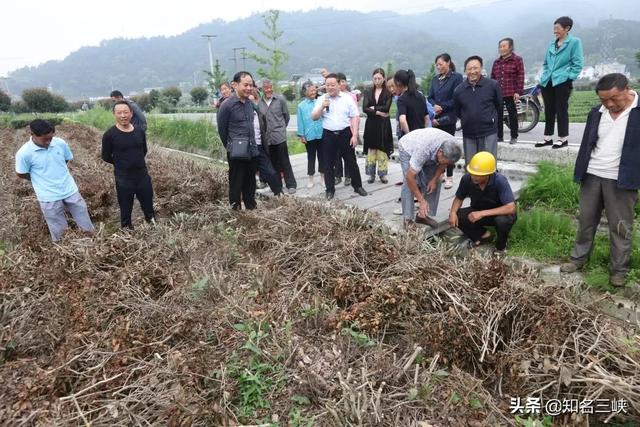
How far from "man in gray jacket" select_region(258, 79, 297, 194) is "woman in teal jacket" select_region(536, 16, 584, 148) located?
3.34 meters

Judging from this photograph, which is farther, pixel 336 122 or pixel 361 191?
pixel 361 191

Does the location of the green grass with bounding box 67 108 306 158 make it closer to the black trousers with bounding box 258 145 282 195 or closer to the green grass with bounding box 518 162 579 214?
the black trousers with bounding box 258 145 282 195

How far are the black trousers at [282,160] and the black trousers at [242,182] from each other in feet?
2.69

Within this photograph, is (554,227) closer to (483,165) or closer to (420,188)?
(483,165)

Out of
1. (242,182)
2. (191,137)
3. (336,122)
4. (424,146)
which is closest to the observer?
(424,146)

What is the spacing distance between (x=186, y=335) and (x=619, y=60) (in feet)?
332

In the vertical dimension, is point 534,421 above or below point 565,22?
below

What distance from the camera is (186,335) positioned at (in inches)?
110

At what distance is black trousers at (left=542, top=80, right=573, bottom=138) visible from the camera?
5.35 m

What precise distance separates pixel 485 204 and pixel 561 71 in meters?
2.48

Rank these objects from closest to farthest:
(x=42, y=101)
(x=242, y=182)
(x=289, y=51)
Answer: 1. (x=242, y=182)
2. (x=42, y=101)
3. (x=289, y=51)

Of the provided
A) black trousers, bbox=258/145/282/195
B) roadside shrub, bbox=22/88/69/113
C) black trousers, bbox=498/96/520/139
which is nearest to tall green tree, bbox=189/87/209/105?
roadside shrub, bbox=22/88/69/113

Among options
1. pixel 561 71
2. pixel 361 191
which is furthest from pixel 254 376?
pixel 561 71

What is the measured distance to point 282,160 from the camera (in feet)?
19.3
